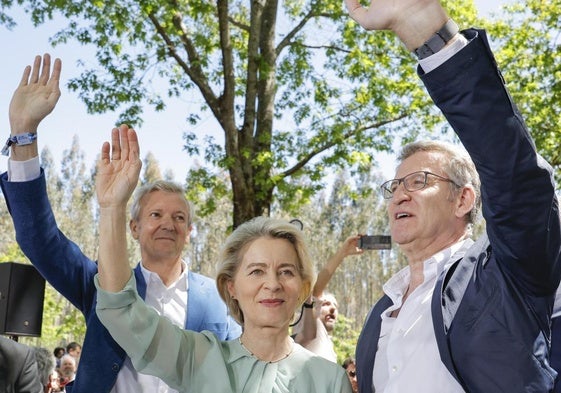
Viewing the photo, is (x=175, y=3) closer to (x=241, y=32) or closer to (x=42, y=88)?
(x=241, y=32)

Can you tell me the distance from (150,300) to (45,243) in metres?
0.75

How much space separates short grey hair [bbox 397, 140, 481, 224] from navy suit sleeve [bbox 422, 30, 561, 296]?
942 mm

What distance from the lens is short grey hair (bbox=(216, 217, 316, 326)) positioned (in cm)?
303

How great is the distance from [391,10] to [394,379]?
1.16 meters

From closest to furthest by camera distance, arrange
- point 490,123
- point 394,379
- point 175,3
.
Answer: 1. point 490,123
2. point 394,379
3. point 175,3

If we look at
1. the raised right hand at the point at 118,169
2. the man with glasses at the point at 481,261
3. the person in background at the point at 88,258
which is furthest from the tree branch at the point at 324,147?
the man with glasses at the point at 481,261

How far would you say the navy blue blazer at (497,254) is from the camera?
171cm

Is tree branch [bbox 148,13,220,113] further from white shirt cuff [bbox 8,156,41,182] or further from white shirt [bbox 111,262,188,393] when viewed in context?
white shirt cuff [bbox 8,156,41,182]

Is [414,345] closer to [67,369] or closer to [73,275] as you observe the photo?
[73,275]

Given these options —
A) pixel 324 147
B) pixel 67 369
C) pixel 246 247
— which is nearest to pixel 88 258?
pixel 246 247

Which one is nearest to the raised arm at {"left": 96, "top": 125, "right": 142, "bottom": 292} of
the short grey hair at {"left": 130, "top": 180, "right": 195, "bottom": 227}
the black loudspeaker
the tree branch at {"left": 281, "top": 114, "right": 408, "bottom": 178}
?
the short grey hair at {"left": 130, "top": 180, "right": 195, "bottom": 227}

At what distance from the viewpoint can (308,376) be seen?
9.13 feet

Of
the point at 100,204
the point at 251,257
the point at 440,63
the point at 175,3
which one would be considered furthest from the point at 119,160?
the point at 175,3

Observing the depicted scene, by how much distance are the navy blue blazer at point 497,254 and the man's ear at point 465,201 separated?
61cm
